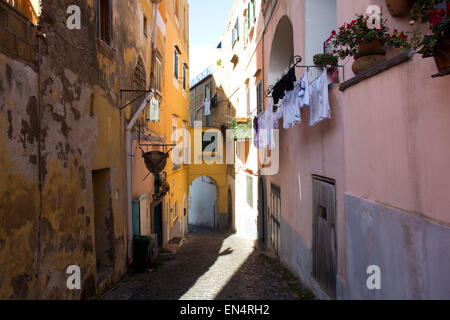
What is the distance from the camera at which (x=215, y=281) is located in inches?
324

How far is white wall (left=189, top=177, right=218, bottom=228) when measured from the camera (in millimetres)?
29438

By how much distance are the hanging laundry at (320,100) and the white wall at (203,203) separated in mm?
22319

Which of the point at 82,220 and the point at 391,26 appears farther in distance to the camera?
the point at 82,220

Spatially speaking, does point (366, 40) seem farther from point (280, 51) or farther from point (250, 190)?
point (250, 190)

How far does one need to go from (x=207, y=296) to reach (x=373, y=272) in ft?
12.2

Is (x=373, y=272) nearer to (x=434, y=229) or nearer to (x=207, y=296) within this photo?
(x=434, y=229)

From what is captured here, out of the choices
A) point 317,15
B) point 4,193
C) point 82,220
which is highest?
point 317,15

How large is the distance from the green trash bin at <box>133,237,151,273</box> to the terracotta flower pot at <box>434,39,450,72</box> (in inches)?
318

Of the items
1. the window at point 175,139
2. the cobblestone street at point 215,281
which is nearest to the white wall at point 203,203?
the window at point 175,139

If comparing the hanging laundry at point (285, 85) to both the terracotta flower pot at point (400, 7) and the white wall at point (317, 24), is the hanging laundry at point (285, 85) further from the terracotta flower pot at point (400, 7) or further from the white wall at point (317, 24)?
the terracotta flower pot at point (400, 7)

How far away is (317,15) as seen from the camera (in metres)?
7.48

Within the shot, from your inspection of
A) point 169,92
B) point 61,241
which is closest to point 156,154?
point 61,241

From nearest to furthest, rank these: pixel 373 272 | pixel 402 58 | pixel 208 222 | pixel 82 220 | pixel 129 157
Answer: pixel 402 58
pixel 373 272
pixel 82 220
pixel 129 157
pixel 208 222

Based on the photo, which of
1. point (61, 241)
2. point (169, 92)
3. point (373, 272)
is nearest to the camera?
point (373, 272)
